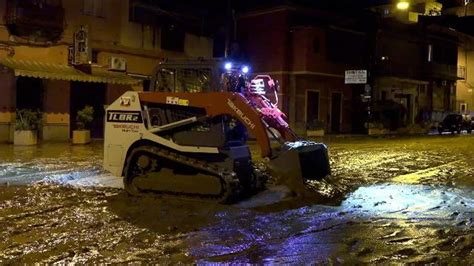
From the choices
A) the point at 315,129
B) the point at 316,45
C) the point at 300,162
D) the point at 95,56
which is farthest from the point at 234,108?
the point at 316,45

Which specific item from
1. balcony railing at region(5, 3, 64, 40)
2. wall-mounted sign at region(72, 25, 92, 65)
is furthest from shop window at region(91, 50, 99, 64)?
balcony railing at region(5, 3, 64, 40)

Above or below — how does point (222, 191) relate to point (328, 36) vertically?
below

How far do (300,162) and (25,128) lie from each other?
1535 cm

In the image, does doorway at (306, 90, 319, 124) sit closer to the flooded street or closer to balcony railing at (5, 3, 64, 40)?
balcony railing at (5, 3, 64, 40)

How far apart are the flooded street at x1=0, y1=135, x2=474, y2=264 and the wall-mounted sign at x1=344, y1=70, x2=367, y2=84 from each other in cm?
2250

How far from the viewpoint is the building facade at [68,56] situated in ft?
79.0

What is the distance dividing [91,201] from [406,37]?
42494mm

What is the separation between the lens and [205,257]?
22.5ft

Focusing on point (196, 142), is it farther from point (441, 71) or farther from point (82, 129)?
point (441, 71)

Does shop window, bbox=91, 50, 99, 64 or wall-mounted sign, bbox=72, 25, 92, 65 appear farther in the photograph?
shop window, bbox=91, 50, 99, 64

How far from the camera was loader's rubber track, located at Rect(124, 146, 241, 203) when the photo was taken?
10.2m

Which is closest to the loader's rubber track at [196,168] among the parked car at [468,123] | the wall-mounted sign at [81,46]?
the wall-mounted sign at [81,46]

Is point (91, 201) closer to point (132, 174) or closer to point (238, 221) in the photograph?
point (132, 174)

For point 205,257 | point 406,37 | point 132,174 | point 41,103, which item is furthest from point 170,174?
point 406,37
